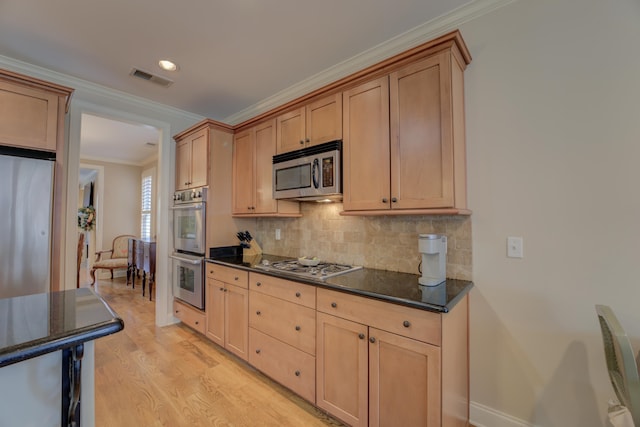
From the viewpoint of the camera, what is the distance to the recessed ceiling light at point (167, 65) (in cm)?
242

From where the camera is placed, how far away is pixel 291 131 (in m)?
2.52

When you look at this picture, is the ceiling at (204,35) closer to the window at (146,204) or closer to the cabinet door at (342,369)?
the cabinet door at (342,369)

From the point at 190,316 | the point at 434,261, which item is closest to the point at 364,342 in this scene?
the point at 434,261

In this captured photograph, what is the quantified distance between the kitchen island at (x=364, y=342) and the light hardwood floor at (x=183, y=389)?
5.4 inches

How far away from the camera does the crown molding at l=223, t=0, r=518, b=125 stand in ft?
5.98

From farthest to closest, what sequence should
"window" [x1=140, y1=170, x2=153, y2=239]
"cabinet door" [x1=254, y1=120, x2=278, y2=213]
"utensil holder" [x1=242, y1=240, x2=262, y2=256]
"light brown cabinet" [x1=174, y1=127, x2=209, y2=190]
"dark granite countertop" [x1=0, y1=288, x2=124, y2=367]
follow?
"window" [x1=140, y1=170, x2=153, y2=239], "utensil holder" [x1=242, y1=240, x2=262, y2=256], "light brown cabinet" [x1=174, y1=127, x2=209, y2=190], "cabinet door" [x1=254, y1=120, x2=278, y2=213], "dark granite countertop" [x1=0, y1=288, x2=124, y2=367]

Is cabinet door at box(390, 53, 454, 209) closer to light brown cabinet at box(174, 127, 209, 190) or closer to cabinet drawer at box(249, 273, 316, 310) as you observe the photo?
cabinet drawer at box(249, 273, 316, 310)

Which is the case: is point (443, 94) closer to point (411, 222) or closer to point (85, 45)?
point (411, 222)

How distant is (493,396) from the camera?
1715mm

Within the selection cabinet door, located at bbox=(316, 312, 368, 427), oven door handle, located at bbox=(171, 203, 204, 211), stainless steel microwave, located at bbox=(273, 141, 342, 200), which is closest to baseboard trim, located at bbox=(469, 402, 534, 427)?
cabinet door, located at bbox=(316, 312, 368, 427)

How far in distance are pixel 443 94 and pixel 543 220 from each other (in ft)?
3.02

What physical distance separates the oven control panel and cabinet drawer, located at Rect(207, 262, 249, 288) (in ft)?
2.32

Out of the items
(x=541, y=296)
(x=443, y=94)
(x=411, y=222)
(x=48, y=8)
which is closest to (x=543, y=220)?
(x=541, y=296)

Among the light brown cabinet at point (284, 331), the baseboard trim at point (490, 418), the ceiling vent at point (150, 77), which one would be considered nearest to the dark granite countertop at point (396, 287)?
the light brown cabinet at point (284, 331)
